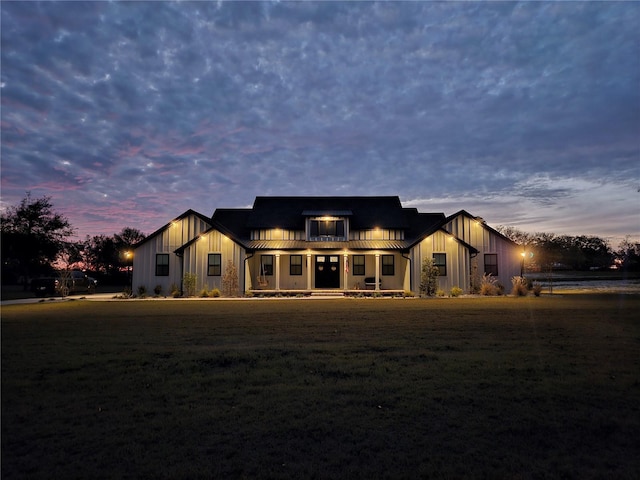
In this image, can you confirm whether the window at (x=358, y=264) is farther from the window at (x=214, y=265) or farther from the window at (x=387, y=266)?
the window at (x=214, y=265)

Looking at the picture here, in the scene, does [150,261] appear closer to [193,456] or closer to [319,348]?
[319,348]

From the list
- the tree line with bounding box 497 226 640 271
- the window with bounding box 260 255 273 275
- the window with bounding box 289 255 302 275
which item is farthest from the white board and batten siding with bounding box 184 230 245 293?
the tree line with bounding box 497 226 640 271

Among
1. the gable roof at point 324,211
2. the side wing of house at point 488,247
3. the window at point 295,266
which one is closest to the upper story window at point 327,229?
the gable roof at point 324,211

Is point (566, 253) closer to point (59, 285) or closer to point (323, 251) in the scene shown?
point (323, 251)

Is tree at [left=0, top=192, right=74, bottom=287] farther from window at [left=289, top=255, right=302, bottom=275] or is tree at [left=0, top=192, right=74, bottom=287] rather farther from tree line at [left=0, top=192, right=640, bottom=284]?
window at [left=289, top=255, right=302, bottom=275]

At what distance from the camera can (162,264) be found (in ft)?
92.0

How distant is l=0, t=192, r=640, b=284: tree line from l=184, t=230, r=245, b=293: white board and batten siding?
686cm

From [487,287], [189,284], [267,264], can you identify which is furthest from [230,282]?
[487,287]

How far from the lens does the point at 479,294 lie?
86.5 feet

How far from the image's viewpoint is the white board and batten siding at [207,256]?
27.0 meters

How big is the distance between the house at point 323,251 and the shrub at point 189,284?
0.65 meters

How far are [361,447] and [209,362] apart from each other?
4390 mm

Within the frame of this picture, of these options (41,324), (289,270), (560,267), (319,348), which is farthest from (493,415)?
(560,267)

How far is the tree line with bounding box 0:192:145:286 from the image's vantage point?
44.4 meters
